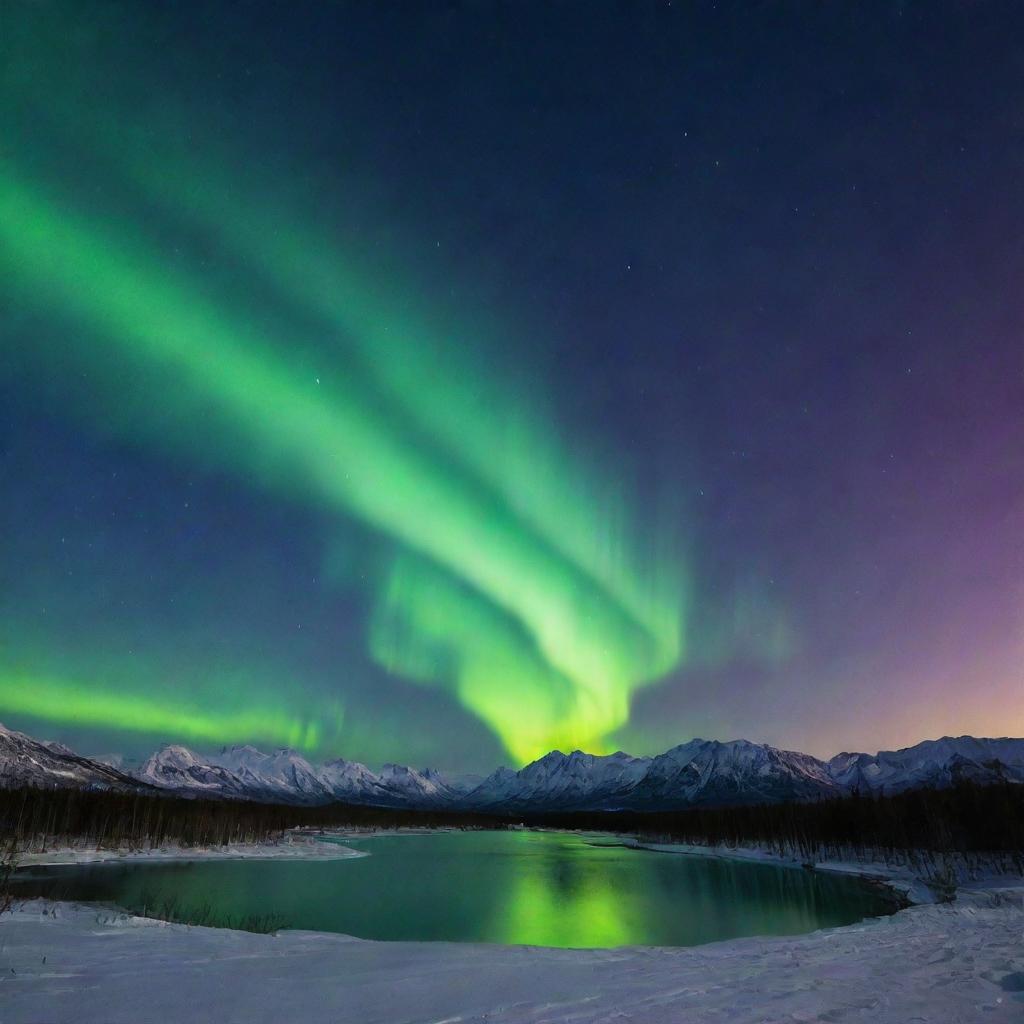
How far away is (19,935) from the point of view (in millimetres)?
23391

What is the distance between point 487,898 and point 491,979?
137 feet

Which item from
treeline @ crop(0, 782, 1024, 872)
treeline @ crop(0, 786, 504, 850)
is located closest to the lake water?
treeline @ crop(0, 782, 1024, 872)

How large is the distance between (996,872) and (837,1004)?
74868 mm

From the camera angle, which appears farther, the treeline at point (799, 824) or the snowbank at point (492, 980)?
the treeline at point (799, 824)

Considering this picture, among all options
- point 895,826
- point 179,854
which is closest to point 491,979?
point 179,854

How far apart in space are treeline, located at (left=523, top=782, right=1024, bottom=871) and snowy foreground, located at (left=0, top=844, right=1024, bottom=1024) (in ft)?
226

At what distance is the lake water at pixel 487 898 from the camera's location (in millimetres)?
38750

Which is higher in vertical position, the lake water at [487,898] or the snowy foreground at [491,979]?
the snowy foreground at [491,979]

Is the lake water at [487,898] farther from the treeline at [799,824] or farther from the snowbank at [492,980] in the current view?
the treeline at [799,824]

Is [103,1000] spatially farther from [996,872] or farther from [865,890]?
[996,872]

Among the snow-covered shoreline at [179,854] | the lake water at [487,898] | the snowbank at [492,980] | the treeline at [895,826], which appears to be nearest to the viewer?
the snowbank at [492,980]

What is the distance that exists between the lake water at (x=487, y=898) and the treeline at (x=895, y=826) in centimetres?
1892

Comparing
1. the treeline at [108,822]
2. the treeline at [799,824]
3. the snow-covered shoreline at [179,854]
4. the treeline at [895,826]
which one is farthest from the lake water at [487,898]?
the treeline at [108,822]

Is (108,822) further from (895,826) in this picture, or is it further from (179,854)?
(895,826)
